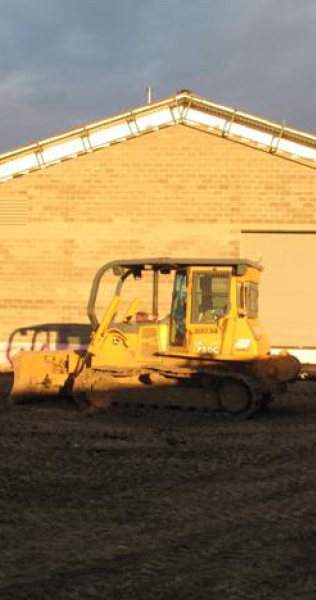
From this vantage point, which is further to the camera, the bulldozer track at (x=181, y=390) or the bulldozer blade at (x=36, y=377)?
the bulldozer blade at (x=36, y=377)

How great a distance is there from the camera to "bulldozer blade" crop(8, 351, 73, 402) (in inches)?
537

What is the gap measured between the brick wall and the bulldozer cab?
8091 mm

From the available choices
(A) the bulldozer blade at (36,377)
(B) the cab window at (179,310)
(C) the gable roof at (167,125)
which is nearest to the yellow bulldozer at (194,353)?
(B) the cab window at (179,310)

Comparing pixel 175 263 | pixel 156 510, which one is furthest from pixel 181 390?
pixel 156 510

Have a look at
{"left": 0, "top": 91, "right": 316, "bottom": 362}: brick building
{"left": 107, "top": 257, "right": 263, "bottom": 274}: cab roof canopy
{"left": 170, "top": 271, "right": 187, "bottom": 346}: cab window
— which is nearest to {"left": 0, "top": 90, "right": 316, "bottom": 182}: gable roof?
{"left": 0, "top": 91, "right": 316, "bottom": 362}: brick building

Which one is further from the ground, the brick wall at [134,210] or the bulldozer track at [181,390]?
the brick wall at [134,210]

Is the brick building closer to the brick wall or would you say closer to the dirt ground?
the brick wall

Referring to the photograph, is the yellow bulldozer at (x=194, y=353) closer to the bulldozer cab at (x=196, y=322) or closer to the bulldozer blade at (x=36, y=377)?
the bulldozer cab at (x=196, y=322)

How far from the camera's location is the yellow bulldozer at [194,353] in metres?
12.7

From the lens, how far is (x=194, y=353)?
12.8 meters

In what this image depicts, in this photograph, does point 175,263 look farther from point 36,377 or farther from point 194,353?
point 36,377

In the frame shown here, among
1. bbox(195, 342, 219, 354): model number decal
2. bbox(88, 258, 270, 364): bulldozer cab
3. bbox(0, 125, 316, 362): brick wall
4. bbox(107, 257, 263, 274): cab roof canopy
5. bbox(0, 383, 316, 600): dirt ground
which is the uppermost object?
bbox(0, 125, 316, 362): brick wall

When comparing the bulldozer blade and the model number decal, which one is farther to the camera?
the bulldozer blade

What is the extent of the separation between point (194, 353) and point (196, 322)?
0.47 m
